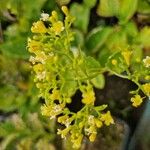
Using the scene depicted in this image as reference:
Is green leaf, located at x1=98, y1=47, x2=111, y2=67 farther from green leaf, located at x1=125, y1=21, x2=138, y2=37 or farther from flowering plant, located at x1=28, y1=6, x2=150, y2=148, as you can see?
flowering plant, located at x1=28, y1=6, x2=150, y2=148

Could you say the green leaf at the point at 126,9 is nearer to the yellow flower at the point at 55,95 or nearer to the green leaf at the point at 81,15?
the green leaf at the point at 81,15

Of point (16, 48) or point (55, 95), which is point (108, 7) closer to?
point (16, 48)

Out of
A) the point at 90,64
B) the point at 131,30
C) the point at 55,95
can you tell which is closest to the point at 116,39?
the point at 131,30

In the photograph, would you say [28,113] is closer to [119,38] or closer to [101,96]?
[101,96]

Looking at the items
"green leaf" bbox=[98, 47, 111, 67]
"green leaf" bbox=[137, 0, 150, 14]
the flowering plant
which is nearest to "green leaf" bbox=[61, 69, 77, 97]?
the flowering plant

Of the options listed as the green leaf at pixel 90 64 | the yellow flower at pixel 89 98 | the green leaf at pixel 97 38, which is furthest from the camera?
the green leaf at pixel 97 38

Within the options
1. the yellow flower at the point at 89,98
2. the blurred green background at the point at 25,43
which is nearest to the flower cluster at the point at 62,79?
the yellow flower at the point at 89,98
